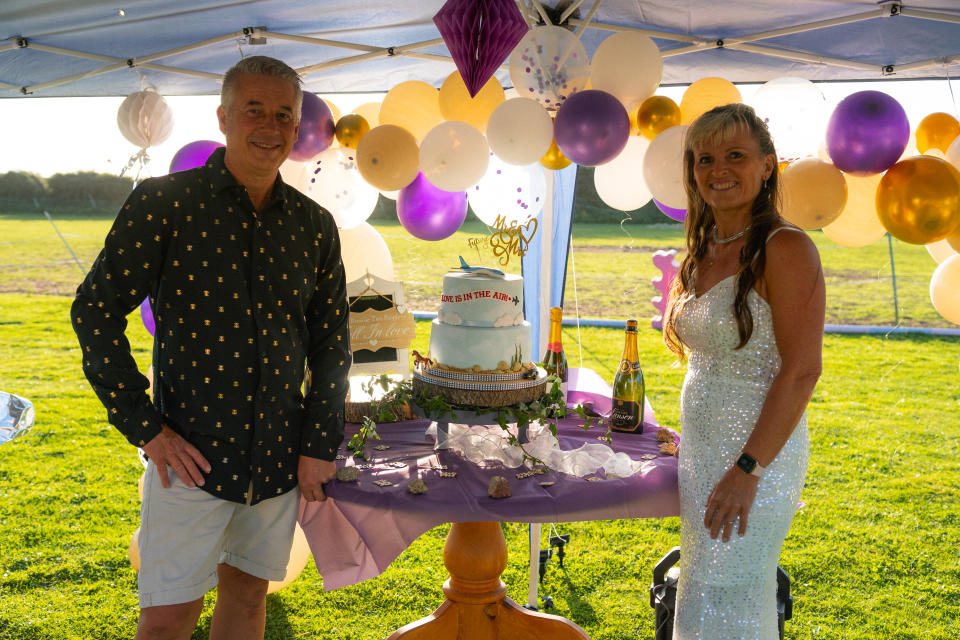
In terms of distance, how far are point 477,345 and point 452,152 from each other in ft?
3.85

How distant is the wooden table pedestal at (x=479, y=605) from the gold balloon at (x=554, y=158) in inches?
62.5

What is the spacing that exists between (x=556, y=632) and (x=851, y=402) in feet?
20.2

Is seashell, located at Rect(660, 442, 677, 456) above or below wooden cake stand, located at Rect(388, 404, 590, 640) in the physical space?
above

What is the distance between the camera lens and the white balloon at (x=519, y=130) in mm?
2961

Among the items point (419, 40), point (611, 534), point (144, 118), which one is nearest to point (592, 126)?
point (419, 40)

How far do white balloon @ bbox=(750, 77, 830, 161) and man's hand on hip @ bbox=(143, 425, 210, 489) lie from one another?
8.43 feet

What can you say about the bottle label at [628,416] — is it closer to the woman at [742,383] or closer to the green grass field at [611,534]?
the woman at [742,383]

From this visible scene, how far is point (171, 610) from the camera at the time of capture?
1.85 meters

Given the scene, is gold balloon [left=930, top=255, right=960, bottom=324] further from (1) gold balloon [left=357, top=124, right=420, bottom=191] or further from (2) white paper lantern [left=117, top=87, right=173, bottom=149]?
(2) white paper lantern [left=117, top=87, right=173, bottom=149]

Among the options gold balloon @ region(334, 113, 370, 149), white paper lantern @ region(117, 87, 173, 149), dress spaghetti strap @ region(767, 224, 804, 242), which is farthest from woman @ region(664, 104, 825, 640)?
white paper lantern @ region(117, 87, 173, 149)

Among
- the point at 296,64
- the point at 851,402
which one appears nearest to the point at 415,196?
the point at 296,64

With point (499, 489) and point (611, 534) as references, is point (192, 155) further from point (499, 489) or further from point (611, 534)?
point (611, 534)

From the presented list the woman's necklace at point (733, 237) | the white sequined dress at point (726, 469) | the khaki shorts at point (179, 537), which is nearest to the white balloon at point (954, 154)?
the woman's necklace at point (733, 237)

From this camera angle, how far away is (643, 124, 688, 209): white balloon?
2.87 metres
